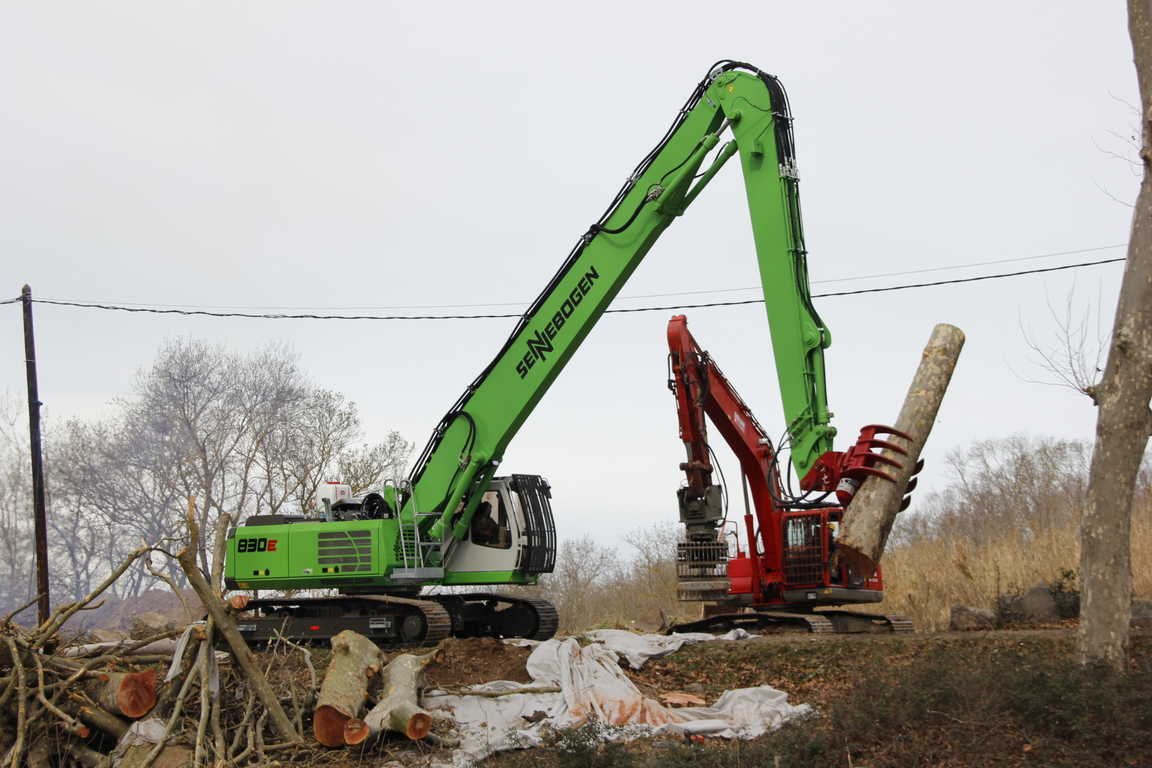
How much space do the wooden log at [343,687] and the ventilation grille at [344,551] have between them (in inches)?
135

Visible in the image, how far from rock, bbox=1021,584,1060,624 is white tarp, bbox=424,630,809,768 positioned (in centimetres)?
577

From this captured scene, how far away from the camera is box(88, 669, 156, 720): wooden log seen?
9.23 meters

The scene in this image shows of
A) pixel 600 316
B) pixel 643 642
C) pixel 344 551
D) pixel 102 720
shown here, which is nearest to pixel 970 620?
pixel 643 642

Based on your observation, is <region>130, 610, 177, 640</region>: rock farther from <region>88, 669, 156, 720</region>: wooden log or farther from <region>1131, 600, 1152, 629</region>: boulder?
<region>1131, 600, 1152, 629</region>: boulder

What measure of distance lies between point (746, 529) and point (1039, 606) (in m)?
3.88

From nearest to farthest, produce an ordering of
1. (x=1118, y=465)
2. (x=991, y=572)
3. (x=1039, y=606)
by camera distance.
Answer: (x=1118, y=465)
(x=1039, y=606)
(x=991, y=572)

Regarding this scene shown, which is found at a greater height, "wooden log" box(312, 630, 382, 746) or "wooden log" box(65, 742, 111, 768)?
"wooden log" box(312, 630, 382, 746)

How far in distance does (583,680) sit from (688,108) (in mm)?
6750

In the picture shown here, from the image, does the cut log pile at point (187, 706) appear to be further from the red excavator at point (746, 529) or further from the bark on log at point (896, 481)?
the red excavator at point (746, 529)

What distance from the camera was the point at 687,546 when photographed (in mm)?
14938

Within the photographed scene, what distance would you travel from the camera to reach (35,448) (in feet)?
65.4

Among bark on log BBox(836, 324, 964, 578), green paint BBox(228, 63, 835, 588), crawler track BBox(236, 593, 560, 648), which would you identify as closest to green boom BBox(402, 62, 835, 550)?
green paint BBox(228, 63, 835, 588)

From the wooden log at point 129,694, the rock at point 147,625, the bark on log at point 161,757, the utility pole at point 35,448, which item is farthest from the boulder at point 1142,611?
the utility pole at point 35,448

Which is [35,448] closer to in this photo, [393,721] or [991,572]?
[393,721]
